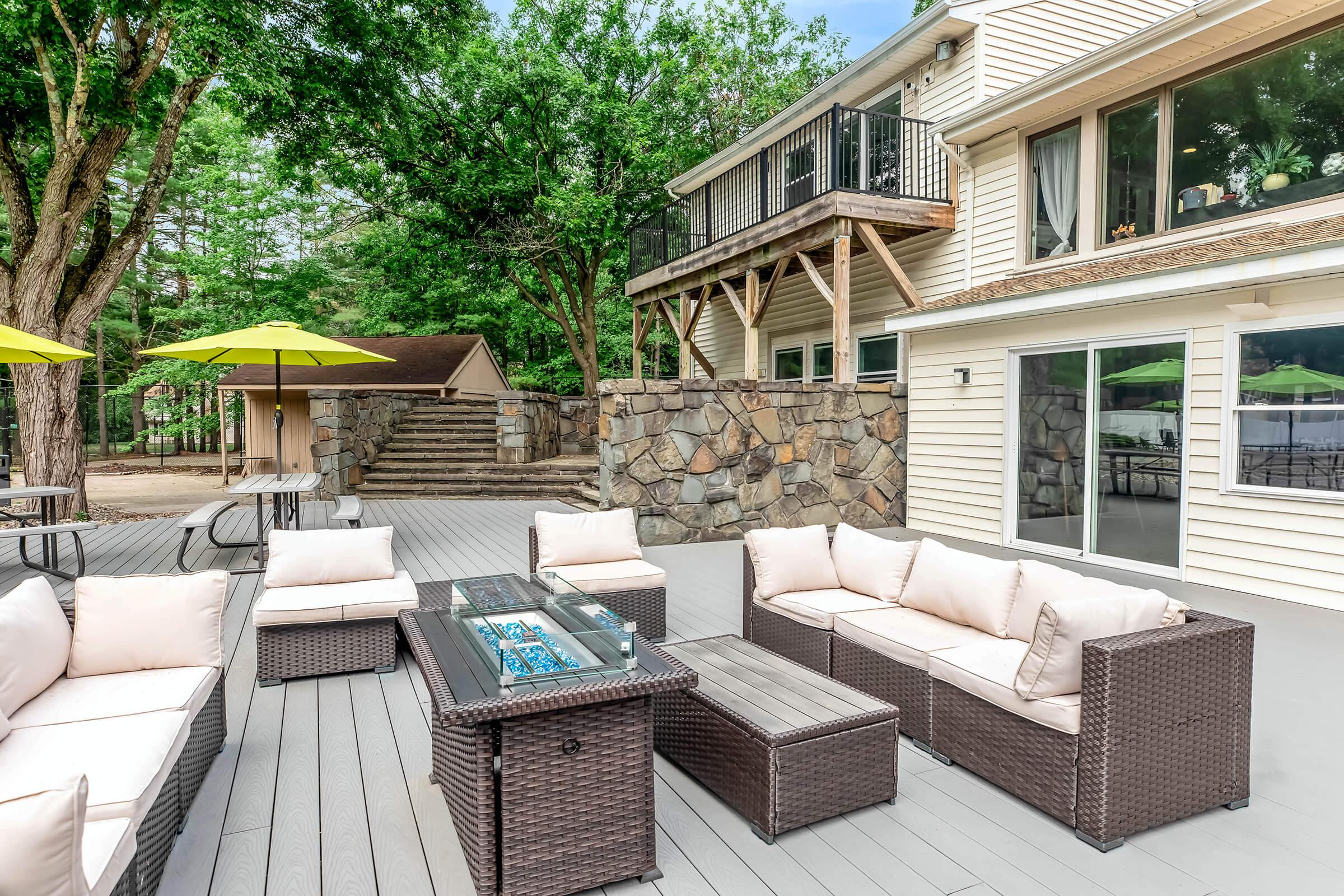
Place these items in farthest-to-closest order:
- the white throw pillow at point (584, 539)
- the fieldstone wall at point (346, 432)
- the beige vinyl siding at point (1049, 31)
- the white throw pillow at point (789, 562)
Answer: the fieldstone wall at point (346, 432) < the beige vinyl siding at point (1049, 31) < the white throw pillow at point (584, 539) < the white throw pillow at point (789, 562)

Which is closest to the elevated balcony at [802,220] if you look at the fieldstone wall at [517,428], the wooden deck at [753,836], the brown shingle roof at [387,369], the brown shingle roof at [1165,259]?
the brown shingle roof at [1165,259]

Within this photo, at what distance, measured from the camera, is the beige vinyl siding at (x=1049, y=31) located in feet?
27.6

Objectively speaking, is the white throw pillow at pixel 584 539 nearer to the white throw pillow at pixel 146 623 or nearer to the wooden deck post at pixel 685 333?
the white throw pillow at pixel 146 623

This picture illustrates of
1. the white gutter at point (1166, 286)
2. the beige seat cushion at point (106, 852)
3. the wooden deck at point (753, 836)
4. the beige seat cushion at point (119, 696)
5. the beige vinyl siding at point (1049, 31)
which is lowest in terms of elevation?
the wooden deck at point (753, 836)

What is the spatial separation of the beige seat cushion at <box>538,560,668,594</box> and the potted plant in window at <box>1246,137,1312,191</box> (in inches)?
226

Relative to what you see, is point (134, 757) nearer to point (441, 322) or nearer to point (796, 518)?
point (796, 518)

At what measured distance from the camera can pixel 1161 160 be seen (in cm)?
654

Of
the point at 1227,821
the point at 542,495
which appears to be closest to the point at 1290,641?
the point at 1227,821

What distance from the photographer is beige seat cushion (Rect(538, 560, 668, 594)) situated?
4.27m

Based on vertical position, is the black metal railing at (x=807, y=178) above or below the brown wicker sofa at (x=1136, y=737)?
above

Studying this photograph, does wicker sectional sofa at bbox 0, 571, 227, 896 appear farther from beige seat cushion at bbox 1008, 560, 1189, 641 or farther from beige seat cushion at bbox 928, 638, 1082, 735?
beige seat cushion at bbox 1008, 560, 1189, 641

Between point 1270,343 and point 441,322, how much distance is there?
18.1 metres

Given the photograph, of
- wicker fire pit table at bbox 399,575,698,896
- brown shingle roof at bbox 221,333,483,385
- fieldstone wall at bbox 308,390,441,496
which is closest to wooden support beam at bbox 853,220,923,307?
wicker fire pit table at bbox 399,575,698,896

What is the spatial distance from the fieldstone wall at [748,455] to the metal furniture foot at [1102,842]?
544 centimetres
